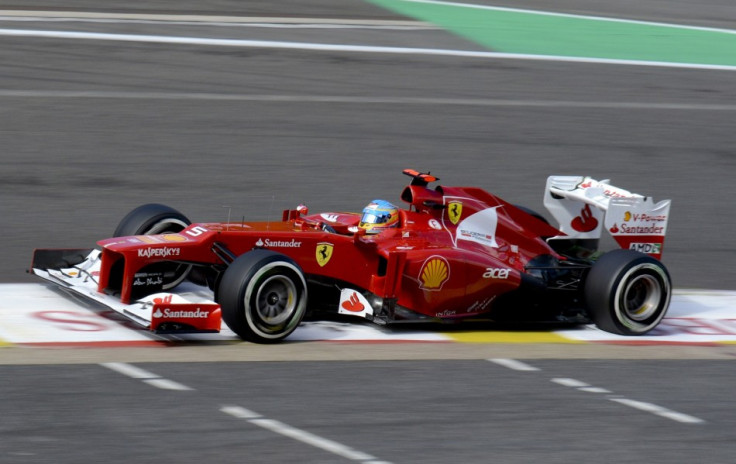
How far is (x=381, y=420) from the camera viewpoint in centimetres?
685

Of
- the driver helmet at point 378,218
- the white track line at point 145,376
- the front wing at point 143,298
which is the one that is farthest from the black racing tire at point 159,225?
the white track line at point 145,376

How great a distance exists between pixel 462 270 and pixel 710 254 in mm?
4660

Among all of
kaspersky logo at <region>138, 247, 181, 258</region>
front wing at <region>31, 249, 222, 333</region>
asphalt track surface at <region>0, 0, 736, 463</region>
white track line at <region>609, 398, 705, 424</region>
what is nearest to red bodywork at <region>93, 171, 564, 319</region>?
kaspersky logo at <region>138, 247, 181, 258</region>

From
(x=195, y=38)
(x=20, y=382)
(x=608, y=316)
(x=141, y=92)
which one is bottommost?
Answer: (x=20, y=382)

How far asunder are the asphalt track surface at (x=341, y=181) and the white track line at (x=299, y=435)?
2 cm

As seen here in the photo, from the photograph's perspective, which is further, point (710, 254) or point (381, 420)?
point (710, 254)

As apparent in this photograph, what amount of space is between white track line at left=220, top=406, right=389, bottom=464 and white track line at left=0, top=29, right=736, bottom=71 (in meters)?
13.7

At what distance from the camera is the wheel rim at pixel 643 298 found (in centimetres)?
948

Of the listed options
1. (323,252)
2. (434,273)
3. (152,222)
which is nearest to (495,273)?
(434,273)

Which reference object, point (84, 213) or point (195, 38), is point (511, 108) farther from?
point (84, 213)

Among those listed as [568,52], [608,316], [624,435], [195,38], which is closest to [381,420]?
[624,435]

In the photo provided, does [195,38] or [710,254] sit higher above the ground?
[195,38]

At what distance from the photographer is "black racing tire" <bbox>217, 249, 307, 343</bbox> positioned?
8023 mm

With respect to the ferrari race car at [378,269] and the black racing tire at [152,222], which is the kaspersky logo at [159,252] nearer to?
the ferrari race car at [378,269]
